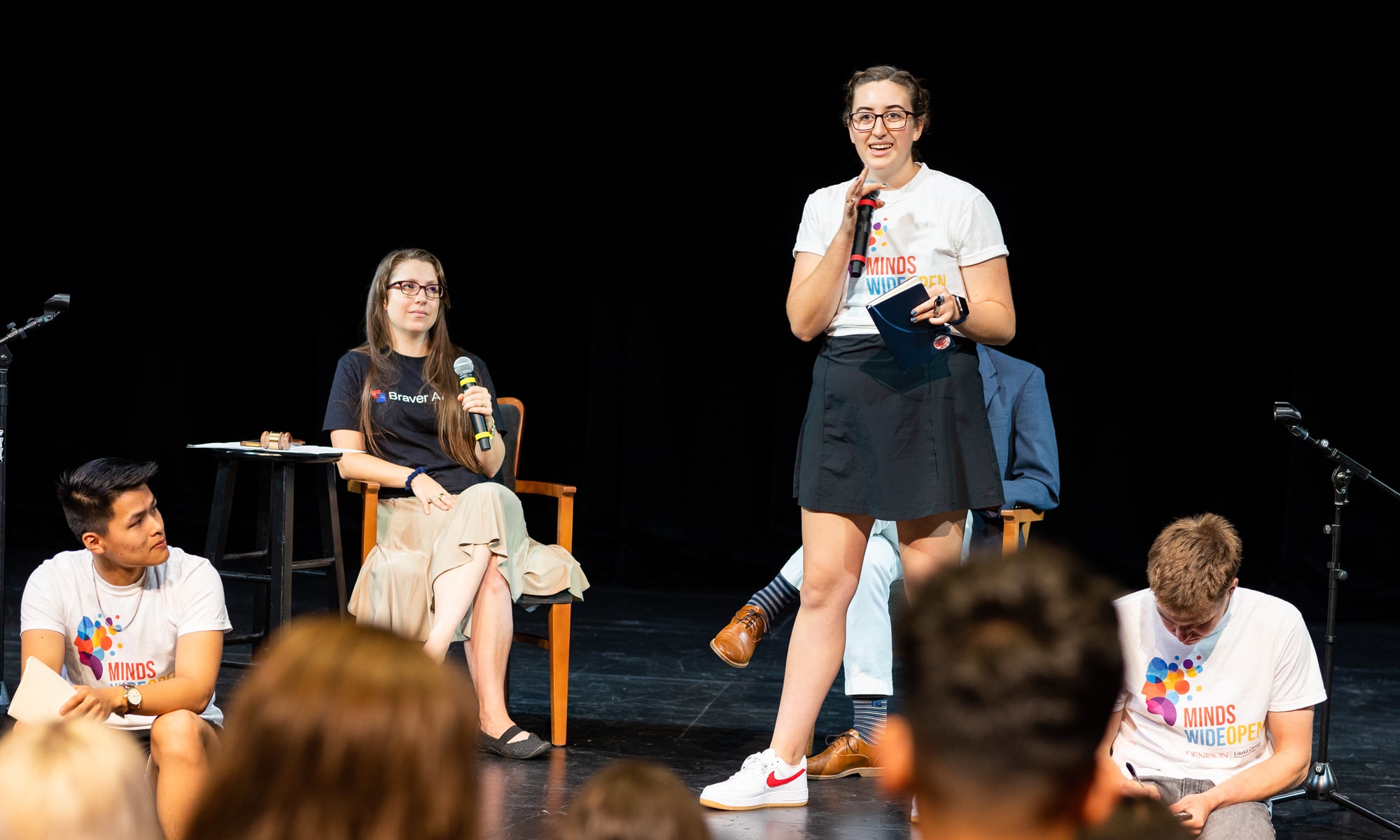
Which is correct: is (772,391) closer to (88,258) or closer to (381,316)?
(381,316)

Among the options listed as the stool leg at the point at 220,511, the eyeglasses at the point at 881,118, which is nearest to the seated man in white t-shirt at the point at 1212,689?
the eyeglasses at the point at 881,118

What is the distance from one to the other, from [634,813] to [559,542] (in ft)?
7.30

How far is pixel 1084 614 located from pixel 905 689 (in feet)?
0.36

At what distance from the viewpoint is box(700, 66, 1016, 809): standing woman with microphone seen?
247 cm

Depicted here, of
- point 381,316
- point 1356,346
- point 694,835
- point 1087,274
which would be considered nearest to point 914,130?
point 381,316

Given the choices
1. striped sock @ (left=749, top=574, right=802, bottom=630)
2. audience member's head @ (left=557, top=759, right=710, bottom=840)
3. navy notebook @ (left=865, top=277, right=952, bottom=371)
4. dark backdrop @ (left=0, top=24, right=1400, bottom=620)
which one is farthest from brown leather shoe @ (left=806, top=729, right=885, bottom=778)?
dark backdrop @ (left=0, top=24, right=1400, bottom=620)

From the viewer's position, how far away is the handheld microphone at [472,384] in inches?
124

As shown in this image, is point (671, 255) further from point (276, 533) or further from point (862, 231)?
point (862, 231)

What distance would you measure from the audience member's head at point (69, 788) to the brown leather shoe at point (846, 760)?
210 cm

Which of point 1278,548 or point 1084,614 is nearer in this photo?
point 1084,614

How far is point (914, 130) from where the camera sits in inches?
99.4

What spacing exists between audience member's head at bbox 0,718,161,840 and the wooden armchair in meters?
2.08

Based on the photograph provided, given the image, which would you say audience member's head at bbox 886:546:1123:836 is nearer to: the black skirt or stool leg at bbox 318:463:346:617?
the black skirt

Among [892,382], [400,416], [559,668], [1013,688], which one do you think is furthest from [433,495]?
[1013,688]
